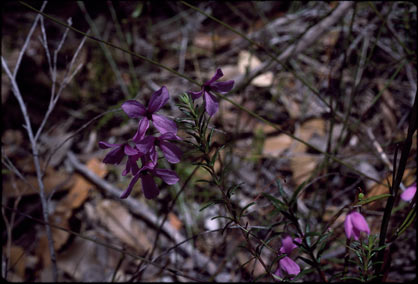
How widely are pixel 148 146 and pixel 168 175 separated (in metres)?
0.12

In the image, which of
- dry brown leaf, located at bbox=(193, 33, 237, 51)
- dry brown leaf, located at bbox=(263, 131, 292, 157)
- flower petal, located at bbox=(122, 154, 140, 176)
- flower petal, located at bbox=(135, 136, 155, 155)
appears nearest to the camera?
flower petal, located at bbox=(135, 136, 155, 155)

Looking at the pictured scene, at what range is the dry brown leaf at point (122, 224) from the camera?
93.4 inches

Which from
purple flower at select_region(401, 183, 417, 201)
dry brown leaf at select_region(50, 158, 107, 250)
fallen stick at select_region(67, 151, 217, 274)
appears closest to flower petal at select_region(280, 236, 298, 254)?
purple flower at select_region(401, 183, 417, 201)

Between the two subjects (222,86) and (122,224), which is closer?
(222,86)

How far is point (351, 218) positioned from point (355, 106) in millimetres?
1874

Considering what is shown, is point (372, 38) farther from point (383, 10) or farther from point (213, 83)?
point (213, 83)

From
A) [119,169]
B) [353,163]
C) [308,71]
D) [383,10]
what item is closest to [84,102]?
[119,169]

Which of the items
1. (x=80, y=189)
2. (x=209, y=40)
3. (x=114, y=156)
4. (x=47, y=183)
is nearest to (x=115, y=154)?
(x=114, y=156)

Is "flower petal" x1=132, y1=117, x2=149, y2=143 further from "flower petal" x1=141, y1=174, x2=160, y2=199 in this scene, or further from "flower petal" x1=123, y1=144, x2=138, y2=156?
"flower petal" x1=141, y1=174, x2=160, y2=199

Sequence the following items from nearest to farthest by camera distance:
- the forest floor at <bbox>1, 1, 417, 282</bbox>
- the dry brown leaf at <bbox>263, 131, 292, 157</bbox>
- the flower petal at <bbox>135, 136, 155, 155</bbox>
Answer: the flower petal at <bbox>135, 136, 155, 155</bbox> < the forest floor at <bbox>1, 1, 417, 282</bbox> < the dry brown leaf at <bbox>263, 131, 292, 157</bbox>

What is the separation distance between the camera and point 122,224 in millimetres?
2477

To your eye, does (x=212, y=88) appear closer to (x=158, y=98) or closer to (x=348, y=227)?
(x=158, y=98)

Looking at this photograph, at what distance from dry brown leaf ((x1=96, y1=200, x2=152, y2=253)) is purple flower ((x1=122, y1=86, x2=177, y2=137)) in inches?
59.8

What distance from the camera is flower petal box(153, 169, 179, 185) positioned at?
1.02 metres
